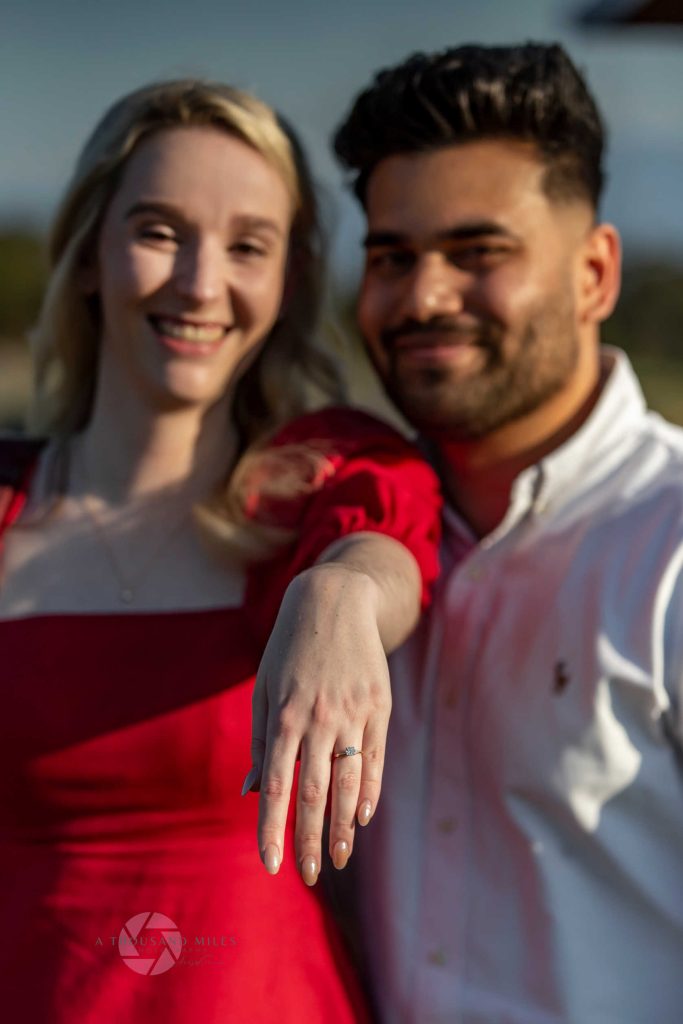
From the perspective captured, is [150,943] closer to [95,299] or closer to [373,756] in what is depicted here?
[373,756]

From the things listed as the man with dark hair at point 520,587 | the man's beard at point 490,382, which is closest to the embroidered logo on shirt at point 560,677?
the man with dark hair at point 520,587

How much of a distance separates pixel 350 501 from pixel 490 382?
344 millimetres

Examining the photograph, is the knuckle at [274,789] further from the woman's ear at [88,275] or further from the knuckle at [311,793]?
the woman's ear at [88,275]

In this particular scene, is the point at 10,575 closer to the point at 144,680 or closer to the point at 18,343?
the point at 144,680

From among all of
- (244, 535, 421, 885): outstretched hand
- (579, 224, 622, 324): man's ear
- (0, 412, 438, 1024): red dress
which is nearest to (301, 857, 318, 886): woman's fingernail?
(244, 535, 421, 885): outstretched hand

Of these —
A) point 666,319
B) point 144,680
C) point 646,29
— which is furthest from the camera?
point 666,319

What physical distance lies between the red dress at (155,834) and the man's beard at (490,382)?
7.2 inches

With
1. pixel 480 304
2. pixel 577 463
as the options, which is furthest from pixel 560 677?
pixel 480 304

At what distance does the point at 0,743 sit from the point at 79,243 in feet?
2.76

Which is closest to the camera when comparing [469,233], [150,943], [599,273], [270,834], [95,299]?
[270,834]

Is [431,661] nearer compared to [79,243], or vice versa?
[431,661]

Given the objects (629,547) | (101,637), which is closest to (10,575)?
(101,637)

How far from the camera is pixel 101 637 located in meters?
1.83

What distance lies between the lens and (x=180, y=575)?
76.5 inches
